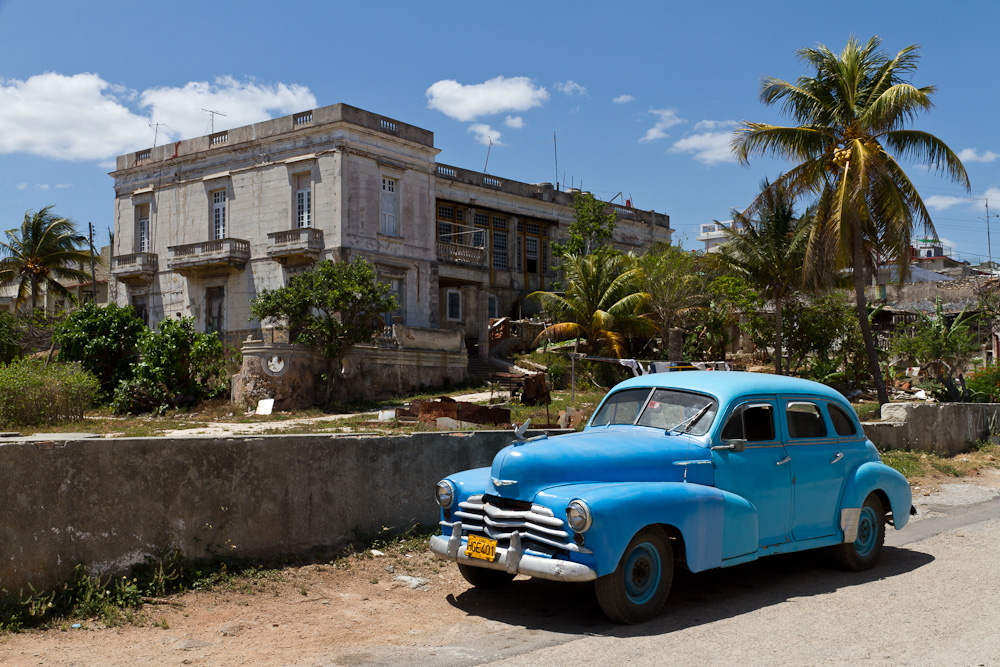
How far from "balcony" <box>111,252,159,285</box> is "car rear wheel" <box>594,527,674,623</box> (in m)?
33.4

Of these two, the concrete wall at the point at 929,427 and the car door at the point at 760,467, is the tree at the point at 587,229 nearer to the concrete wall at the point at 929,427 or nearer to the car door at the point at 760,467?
the concrete wall at the point at 929,427

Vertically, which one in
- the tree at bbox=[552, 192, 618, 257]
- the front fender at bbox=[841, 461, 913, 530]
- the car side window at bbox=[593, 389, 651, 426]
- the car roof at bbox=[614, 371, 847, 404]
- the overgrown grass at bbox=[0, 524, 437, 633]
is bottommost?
the overgrown grass at bbox=[0, 524, 437, 633]

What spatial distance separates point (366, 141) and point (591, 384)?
12062 mm

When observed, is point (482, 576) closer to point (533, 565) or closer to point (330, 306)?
point (533, 565)

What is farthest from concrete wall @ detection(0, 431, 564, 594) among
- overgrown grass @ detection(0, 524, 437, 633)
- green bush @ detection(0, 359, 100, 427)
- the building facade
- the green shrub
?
the building facade

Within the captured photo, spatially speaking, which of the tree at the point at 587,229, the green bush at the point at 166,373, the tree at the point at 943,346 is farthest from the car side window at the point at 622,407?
the tree at the point at 587,229

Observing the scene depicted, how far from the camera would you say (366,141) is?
30.9 m

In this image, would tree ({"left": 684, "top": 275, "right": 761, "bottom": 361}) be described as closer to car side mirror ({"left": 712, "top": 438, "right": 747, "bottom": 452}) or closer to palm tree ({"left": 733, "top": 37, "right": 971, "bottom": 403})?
palm tree ({"left": 733, "top": 37, "right": 971, "bottom": 403})

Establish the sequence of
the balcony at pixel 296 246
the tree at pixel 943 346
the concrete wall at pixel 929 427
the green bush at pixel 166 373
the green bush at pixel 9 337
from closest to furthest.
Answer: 1. the concrete wall at pixel 929 427
2. the tree at pixel 943 346
3. the green bush at pixel 166 373
4. the balcony at pixel 296 246
5. the green bush at pixel 9 337

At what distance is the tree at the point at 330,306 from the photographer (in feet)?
78.5

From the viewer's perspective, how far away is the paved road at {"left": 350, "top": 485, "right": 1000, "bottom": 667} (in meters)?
5.20

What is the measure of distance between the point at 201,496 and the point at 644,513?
340 centimetres

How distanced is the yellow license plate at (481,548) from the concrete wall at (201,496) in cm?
179

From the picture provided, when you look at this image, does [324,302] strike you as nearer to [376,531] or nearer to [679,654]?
[376,531]
